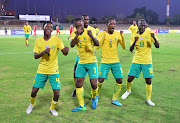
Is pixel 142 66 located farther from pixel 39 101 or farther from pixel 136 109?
pixel 39 101

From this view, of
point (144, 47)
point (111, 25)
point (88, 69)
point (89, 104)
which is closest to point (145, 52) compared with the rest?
point (144, 47)

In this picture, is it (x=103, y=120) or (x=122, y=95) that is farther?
(x=122, y=95)

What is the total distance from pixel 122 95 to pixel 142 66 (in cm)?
117

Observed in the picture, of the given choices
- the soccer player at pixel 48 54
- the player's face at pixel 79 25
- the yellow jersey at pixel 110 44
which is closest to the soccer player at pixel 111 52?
the yellow jersey at pixel 110 44

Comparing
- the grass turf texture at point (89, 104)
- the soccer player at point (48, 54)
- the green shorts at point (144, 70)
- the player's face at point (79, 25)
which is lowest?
the grass turf texture at point (89, 104)

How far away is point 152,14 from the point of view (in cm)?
11462

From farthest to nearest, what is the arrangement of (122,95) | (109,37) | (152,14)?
1. (152,14)
2. (122,95)
3. (109,37)

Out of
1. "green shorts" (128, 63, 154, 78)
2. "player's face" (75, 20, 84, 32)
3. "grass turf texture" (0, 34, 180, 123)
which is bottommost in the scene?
"grass turf texture" (0, 34, 180, 123)

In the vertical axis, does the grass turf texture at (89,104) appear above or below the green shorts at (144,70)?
below

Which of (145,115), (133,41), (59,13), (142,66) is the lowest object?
(145,115)

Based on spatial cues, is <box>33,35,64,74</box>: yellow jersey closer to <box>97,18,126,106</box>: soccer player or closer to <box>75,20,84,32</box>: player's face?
<box>75,20,84,32</box>: player's face

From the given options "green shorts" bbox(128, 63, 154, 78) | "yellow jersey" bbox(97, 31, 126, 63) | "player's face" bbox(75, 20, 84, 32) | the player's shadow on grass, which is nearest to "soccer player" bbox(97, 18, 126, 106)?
"yellow jersey" bbox(97, 31, 126, 63)

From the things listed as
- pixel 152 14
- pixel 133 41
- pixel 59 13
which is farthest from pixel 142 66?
pixel 152 14

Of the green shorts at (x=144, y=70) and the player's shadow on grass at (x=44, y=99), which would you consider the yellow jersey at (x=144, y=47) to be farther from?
the player's shadow on grass at (x=44, y=99)
